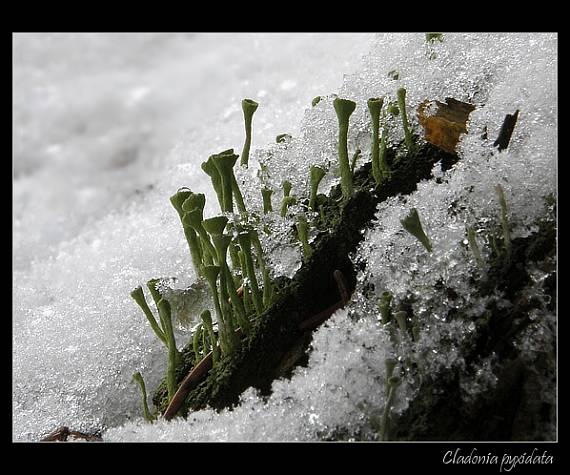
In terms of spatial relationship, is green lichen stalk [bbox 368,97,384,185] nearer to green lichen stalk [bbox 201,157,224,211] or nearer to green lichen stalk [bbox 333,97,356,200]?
green lichen stalk [bbox 333,97,356,200]

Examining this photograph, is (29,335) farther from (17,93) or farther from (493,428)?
(17,93)

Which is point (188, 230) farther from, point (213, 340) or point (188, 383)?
point (188, 383)

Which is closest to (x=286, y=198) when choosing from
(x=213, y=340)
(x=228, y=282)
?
(x=228, y=282)

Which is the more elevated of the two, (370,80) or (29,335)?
(370,80)

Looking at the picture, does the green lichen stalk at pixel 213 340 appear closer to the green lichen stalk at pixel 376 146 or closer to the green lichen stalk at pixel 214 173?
the green lichen stalk at pixel 214 173

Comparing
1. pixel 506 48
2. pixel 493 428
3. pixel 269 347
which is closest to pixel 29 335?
pixel 269 347

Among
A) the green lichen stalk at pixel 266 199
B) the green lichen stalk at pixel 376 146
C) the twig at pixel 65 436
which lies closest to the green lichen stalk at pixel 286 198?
the green lichen stalk at pixel 266 199
